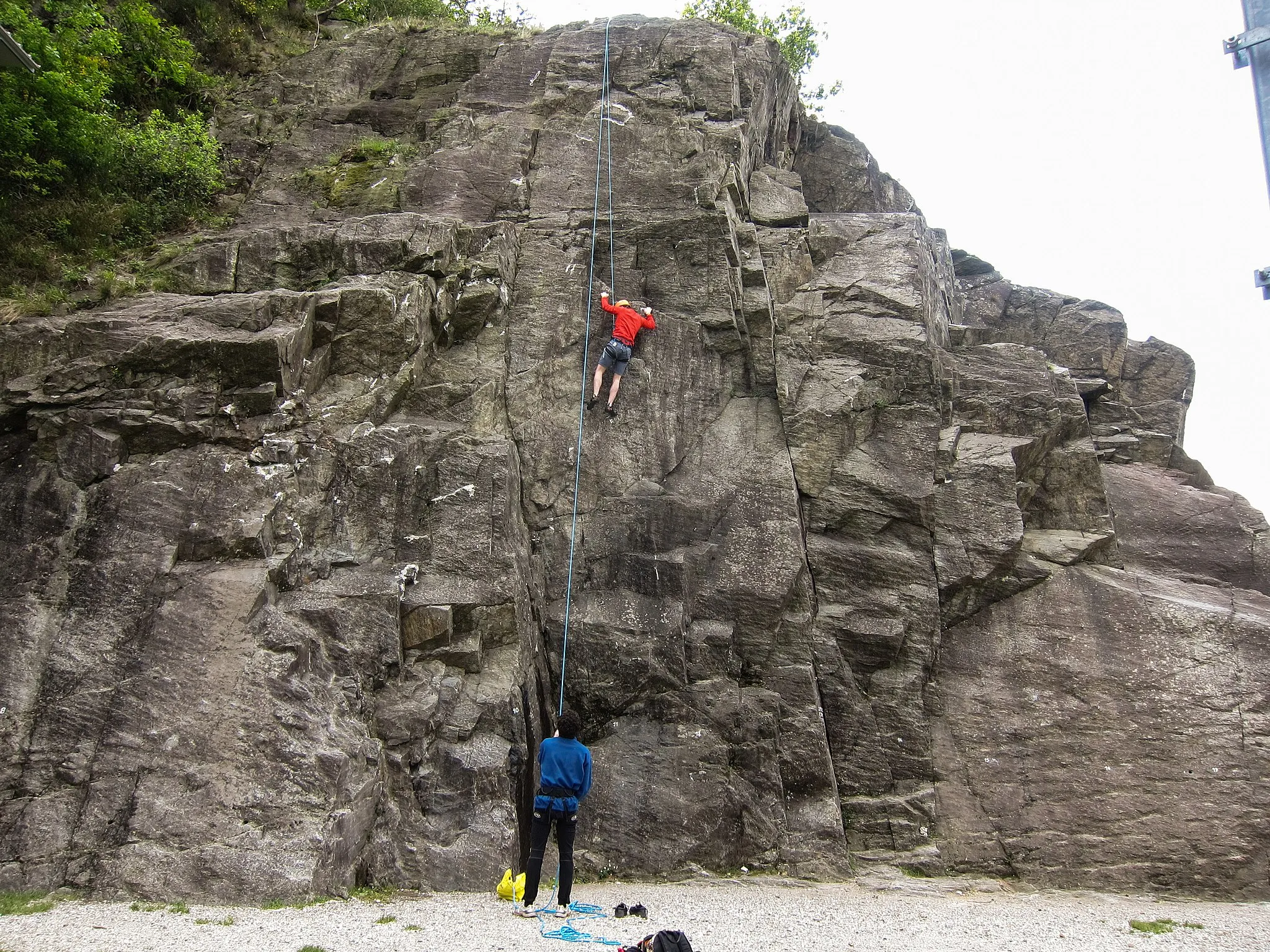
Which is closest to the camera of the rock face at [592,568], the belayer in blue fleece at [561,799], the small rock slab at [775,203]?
the belayer in blue fleece at [561,799]

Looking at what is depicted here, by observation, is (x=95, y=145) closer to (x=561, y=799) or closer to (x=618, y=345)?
(x=618, y=345)

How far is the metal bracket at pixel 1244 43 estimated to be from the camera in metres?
6.26

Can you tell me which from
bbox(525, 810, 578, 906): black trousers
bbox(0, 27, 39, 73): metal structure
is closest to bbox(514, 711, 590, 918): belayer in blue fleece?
bbox(525, 810, 578, 906): black trousers

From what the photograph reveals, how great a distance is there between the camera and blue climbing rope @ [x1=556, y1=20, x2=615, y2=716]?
11.6 m

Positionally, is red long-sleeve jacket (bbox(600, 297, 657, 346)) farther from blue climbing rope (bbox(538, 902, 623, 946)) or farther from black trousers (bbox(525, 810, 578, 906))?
blue climbing rope (bbox(538, 902, 623, 946))

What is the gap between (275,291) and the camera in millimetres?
12133

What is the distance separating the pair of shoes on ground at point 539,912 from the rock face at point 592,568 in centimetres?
115

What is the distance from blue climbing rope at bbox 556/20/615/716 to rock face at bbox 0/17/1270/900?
0.13 meters

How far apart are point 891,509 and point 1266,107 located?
6.91 m

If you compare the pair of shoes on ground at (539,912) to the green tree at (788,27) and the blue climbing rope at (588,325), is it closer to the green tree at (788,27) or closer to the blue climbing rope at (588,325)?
the blue climbing rope at (588,325)

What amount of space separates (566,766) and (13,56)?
502 inches

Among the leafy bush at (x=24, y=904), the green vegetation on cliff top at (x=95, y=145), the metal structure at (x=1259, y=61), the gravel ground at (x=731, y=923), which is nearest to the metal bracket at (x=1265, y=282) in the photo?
the metal structure at (x=1259, y=61)

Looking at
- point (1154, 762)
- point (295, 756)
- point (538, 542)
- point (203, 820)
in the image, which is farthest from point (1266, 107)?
point (203, 820)

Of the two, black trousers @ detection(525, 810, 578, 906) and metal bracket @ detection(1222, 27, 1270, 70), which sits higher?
metal bracket @ detection(1222, 27, 1270, 70)
